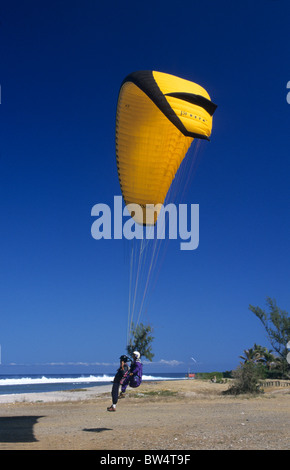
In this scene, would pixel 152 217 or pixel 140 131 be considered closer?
pixel 140 131

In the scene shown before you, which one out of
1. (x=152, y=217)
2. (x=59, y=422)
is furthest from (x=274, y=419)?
(x=152, y=217)

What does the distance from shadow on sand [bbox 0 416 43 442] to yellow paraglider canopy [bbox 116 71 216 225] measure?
778 cm

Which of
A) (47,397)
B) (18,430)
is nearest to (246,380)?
(47,397)

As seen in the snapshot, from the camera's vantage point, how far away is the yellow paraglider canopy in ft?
38.1

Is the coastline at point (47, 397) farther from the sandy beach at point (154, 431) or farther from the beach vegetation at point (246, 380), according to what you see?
the sandy beach at point (154, 431)

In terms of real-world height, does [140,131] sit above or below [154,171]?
above

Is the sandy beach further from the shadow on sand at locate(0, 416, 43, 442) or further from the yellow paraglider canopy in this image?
the yellow paraglider canopy

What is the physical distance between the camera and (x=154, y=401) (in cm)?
Result: 2033

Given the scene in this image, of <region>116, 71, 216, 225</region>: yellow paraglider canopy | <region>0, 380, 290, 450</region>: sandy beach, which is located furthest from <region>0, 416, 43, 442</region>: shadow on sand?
<region>116, 71, 216, 225</region>: yellow paraglider canopy

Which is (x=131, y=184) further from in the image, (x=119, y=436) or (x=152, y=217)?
(x=119, y=436)

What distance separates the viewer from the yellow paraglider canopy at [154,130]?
38.1ft
